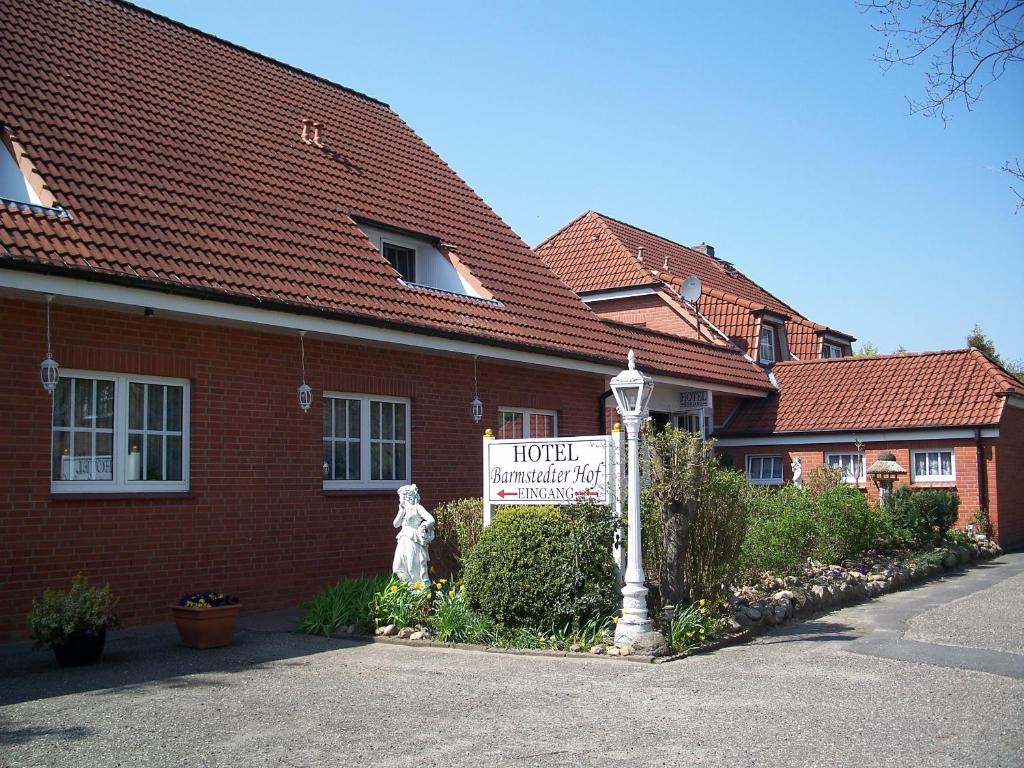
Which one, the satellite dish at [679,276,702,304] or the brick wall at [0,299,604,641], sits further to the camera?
the satellite dish at [679,276,702,304]

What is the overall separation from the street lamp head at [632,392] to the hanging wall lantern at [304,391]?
4.03 m

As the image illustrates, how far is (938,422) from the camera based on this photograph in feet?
69.6

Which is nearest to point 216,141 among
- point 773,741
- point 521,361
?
point 521,361

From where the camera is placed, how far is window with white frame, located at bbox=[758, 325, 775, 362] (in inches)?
1043

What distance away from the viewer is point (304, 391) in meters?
12.3

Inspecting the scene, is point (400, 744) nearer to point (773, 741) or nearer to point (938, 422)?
point (773, 741)

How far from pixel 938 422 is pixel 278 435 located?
14.5m

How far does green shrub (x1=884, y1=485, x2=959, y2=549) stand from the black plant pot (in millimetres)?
12581

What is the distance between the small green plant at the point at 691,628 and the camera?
968 cm

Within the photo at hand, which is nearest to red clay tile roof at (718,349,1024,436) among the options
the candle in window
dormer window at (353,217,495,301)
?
dormer window at (353,217,495,301)

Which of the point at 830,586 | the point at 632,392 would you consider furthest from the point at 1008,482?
the point at 632,392

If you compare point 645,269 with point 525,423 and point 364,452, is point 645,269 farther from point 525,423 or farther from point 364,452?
point 364,452

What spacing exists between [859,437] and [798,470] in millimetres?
1562

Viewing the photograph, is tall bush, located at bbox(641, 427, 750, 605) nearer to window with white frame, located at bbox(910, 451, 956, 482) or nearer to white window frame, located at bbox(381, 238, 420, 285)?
white window frame, located at bbox(381, 238, 420, 285)
